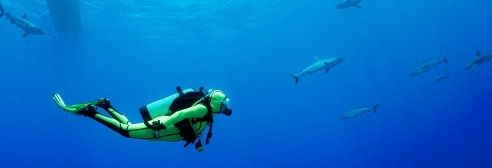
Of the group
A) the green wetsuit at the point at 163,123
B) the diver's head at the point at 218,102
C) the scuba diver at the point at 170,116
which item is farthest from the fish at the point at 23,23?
the diver's head at the point at 218,102

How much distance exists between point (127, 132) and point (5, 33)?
119ft

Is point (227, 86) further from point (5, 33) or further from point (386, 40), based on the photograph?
point (5, 33)

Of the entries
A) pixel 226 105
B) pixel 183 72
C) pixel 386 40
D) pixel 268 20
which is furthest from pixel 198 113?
pixel 386 40

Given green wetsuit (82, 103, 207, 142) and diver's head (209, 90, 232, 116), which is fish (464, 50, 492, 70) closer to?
diver's head (209, 90, 232, 116)

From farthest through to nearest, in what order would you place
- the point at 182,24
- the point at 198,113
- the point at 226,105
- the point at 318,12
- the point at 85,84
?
the point at 85,84 → the point at 318,12 → the point at 182,24 → the point at 226,105 → the point at 198,113

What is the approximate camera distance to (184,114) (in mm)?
4555

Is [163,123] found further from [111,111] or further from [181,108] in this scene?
[111,111]

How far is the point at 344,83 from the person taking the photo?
304ft

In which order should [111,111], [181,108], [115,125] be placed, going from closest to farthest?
[115,125] → [181,108] → [111,111]

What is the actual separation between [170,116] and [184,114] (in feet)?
0.61

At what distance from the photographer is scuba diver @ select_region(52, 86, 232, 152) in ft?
15.1

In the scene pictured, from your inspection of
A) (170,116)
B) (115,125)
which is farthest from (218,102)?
(115,125)

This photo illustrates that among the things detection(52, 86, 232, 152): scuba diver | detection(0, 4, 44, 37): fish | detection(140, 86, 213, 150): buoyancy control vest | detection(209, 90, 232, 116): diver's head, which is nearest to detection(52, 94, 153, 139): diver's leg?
detection(52, 86, 232, 152): scuba diver

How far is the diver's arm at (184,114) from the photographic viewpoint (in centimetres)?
455
